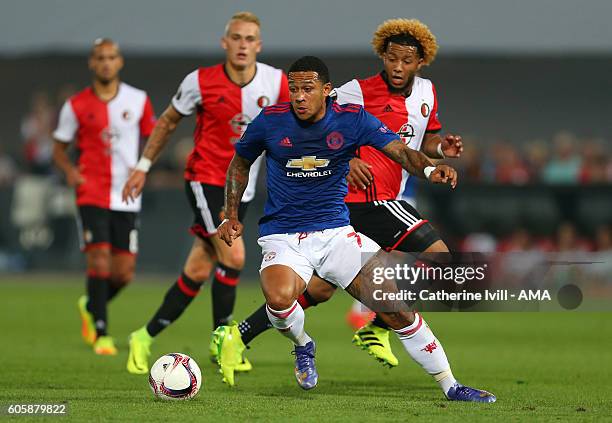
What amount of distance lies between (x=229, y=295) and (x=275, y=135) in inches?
97.1

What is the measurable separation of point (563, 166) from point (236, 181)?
11780mm

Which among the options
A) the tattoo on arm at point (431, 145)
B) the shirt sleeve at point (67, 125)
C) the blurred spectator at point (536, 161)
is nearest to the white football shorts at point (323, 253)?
the tattoo on arm at point (431, 145)

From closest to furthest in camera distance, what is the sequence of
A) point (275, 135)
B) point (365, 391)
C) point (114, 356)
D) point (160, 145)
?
1. point (275, 135)
2. point (365, 391)
3. point (160, 145)
4. point (114, 356)

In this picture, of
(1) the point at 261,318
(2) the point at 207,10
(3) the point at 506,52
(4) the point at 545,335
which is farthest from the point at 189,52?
(1) the point at 261,318

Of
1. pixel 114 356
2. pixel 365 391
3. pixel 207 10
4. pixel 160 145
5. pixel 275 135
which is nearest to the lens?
pixel 275 135

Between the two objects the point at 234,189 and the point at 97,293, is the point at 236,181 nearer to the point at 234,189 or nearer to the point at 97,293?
the point at 234,189

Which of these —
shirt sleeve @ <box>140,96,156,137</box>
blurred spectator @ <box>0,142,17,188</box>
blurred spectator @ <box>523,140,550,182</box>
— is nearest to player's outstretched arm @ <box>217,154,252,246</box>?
shirt sleeve @ <box>140,96,156,137</box>

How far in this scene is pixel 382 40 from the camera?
9.08 metres

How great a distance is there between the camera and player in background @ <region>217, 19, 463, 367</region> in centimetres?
877

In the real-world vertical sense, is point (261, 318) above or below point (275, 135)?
below

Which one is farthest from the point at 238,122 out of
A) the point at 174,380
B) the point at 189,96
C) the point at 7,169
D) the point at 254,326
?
the point at 7,169

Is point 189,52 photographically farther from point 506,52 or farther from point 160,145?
point 160,145

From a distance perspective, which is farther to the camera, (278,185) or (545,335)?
(545,335)

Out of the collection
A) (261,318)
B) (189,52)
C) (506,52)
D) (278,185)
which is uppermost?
(506,52)
